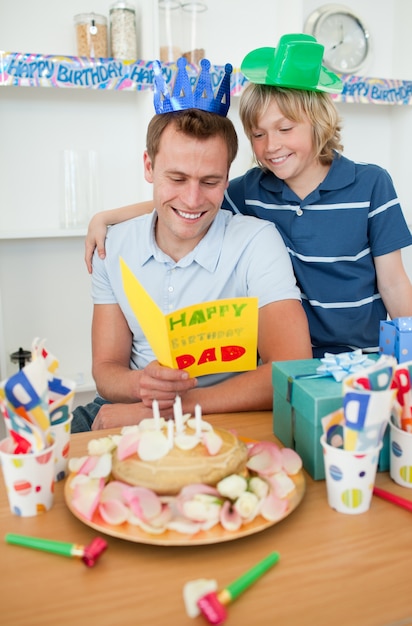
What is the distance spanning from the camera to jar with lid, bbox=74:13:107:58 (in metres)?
2.09

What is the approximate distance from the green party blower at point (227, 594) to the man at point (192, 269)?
49cm

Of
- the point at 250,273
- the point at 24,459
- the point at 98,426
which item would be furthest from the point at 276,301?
the point at 24,459

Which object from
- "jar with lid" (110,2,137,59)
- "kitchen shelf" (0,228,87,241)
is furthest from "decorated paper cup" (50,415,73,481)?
"jar with lid" (110,2,137,59)

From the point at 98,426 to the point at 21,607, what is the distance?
566 millimetres

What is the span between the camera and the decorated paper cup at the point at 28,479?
750 millimetres

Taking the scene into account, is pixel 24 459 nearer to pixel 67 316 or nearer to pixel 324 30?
pixel 67 316

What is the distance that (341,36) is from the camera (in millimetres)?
2523

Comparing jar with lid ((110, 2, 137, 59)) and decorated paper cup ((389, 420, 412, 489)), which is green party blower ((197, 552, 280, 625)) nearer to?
decorated paper cup ((389, 420, 412, 489))

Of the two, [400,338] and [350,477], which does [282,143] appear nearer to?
[400,338]

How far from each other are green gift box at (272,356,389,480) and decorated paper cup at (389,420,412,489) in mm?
25

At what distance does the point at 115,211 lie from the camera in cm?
159

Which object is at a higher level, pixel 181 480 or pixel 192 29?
pixel 192 29

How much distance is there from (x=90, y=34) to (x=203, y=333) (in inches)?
61.4

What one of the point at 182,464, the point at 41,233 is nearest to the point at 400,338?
the point at 182,464
